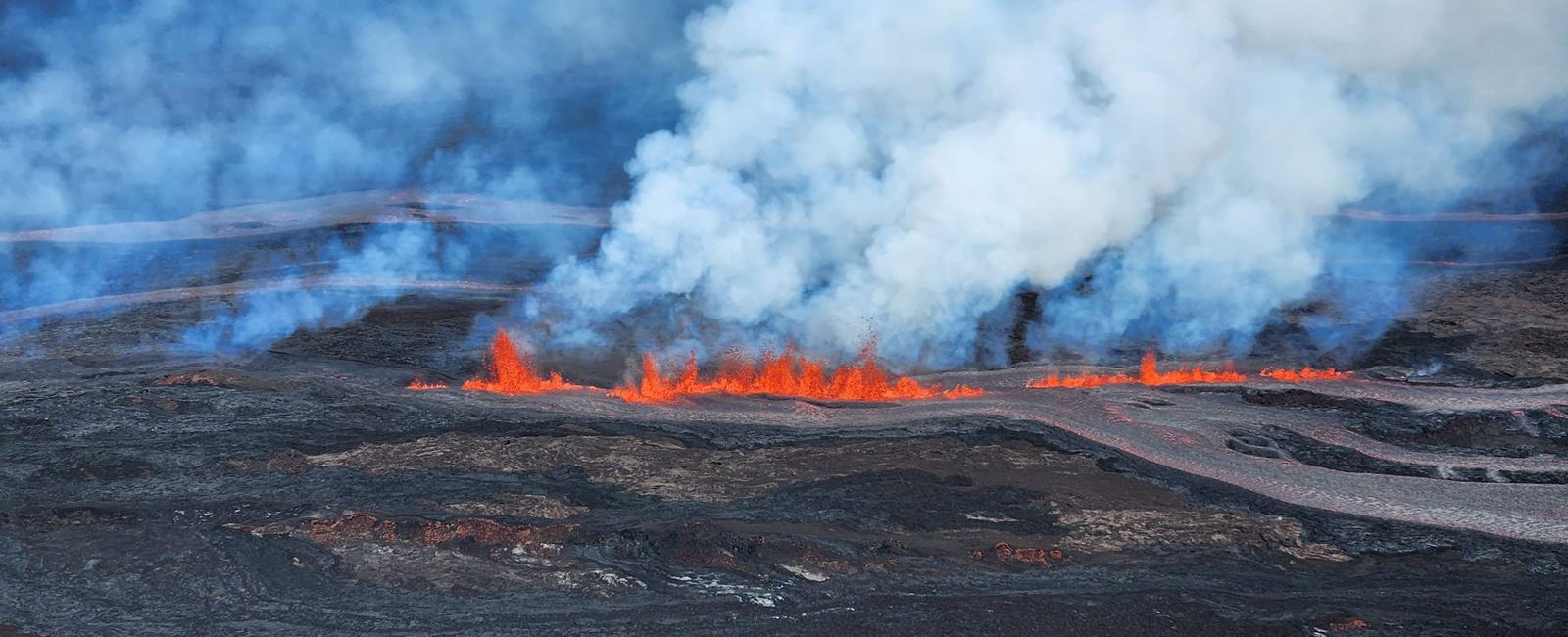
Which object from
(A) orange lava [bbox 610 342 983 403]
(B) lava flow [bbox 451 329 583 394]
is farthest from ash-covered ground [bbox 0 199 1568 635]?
(A) orange lava [bbox 610 342 983 403]

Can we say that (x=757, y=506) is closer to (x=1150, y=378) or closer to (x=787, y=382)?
(x=787, y=382)

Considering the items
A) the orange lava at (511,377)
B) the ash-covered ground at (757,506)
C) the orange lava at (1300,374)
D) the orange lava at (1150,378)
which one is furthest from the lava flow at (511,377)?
the orange lava at (1300,374)

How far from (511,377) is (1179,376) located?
31.1 ft

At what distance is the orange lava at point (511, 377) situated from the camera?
14.1m

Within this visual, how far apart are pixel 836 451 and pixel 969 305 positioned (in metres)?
7.77

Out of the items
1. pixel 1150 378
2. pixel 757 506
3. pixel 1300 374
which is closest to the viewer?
pixel 757 506

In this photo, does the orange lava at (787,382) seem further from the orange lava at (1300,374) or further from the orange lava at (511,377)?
the orange lava at (1300,374)

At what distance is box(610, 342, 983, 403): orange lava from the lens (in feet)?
47.2

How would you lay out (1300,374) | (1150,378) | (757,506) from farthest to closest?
(1300,374)
(1150,378)
(757,506)

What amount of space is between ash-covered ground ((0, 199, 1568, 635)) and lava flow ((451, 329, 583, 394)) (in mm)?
398

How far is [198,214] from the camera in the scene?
2681cm

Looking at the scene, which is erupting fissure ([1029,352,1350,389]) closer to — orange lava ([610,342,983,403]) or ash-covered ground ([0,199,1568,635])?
ash-covered ground ([0,199,1568,635])

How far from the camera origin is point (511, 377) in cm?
1488

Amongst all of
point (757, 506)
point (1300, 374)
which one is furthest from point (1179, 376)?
point (757, 506)
